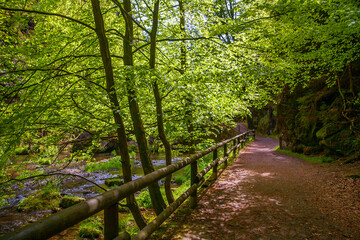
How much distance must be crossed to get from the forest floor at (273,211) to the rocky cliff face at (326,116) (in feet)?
10.3

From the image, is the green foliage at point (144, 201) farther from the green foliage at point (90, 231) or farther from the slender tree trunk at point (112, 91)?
the slender tree trunk at point (112, 91)

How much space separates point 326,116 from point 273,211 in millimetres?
9096

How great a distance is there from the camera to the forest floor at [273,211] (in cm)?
359

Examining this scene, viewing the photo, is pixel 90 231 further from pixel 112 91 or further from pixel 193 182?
pixel 112 91

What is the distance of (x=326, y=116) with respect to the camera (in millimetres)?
11336

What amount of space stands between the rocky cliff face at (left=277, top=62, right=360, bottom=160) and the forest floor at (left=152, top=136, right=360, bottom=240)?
315 centimetres

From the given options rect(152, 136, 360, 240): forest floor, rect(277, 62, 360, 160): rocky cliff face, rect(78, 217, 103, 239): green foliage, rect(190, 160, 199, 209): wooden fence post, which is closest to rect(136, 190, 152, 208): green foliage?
rect(78, 217, 103, 239): green foliage

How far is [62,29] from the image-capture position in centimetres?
625

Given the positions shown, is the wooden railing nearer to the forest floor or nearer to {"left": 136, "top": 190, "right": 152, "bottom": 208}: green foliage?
the forest floor

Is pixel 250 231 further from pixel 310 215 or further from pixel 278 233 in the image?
pixel 310 215

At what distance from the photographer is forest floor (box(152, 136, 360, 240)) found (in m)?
3.59

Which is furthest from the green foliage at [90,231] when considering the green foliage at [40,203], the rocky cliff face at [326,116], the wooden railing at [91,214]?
the rocky cliff face at [326,116]

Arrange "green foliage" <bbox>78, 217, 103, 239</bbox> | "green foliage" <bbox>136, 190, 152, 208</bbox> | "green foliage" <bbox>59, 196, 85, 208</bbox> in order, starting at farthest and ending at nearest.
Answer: "green foliage" <bbox>59, 196, 85, 208</bbox>
"green foliage" <bbox>136, 190, 152, 208</bbox>
"green foliage" <bbox>78, 217, 103, 239</bbox>

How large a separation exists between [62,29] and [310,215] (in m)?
7.60
